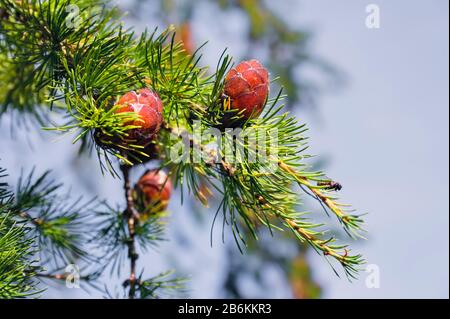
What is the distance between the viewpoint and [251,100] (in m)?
0.91

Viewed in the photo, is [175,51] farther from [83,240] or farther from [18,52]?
[83,240]

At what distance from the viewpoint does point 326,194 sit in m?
0.93

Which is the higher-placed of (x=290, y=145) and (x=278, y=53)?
(x=278, y=53)

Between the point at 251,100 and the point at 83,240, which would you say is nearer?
the point at 251,100

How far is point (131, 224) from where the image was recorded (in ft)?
3.83

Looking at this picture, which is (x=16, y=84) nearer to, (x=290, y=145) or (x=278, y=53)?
(x=290, y=145)

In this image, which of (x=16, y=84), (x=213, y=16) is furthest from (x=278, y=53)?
(x=16, y=84)

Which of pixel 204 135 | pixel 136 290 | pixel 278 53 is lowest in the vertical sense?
pixel 136 290

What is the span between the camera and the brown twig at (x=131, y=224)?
3.57ft

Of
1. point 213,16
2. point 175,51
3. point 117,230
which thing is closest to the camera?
point 175,51

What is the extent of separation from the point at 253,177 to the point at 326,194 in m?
0.11

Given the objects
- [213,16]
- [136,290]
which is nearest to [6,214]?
[136,290]

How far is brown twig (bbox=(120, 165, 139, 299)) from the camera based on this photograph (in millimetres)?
1089

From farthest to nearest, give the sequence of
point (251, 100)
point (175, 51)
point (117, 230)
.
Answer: point (117, 230) → point (175, 51) → point (251, 100)
